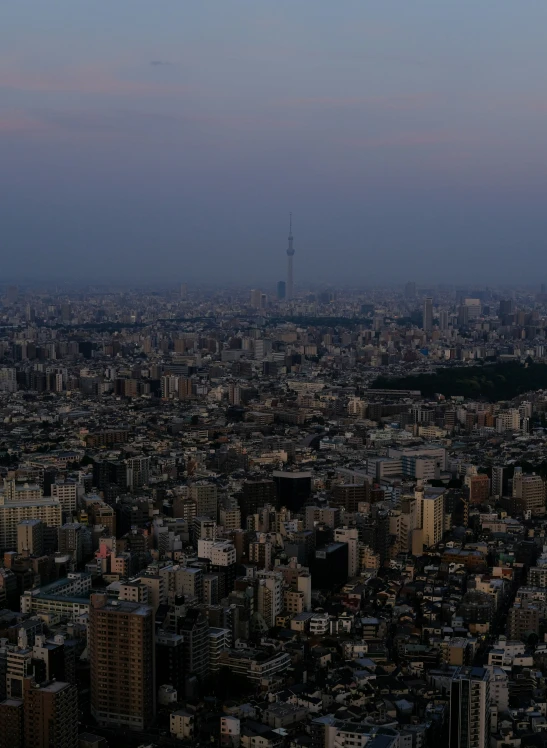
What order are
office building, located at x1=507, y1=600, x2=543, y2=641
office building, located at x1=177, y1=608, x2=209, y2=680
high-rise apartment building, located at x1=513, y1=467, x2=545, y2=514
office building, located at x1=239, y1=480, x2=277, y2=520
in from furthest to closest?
high-rise apartment building, located at x1=513, y1=467, x2=545, y2=514 < office building, located at x1=239, y1=480, x2=277, y2=520 < office building, located at x1=507, y1=600, x2=543, y2=641 < office building, located at x1=177, y1=608, x2=209, y2=680

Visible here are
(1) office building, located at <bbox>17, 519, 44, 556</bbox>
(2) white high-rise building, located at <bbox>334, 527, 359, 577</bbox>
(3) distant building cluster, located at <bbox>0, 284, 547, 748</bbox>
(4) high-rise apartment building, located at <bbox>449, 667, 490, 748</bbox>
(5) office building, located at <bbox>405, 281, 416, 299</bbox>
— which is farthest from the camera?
(5) office building, located at <bbox>405, 281, 416, 299</bbox>

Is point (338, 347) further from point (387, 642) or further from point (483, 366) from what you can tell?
point (387, 642)

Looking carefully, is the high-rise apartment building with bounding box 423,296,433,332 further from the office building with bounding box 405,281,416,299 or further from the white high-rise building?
the white high-rise building

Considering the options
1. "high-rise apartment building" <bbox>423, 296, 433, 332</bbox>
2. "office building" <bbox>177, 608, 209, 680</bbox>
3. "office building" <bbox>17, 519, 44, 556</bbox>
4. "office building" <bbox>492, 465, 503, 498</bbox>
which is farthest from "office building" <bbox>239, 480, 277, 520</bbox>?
"high-rise apartment building" <bbox>423, 296, 433, 332</bbox>

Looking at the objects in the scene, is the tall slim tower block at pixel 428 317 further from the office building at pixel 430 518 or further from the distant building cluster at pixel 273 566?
the office building at pixel 430 518

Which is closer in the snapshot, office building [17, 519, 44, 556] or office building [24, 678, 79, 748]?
office building [24, 678, 79, 748]

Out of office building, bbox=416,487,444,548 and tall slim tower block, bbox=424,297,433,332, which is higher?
tall slim tower block, bbox=424,297,433,332

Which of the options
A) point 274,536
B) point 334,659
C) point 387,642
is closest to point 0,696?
point 334,659
